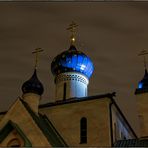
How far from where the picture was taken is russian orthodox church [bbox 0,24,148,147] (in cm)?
1307

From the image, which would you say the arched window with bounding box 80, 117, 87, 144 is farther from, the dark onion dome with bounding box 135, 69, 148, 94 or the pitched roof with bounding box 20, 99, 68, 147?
the dark onion dome with bounding box 135, 69, 148, 94

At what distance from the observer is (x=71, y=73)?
18.0m

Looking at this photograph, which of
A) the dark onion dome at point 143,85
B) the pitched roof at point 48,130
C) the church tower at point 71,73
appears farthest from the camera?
the church tower at point 71,73

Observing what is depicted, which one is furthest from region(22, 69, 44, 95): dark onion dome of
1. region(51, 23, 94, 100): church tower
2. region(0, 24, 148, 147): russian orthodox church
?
region(51, 23, 94, 100): church tower

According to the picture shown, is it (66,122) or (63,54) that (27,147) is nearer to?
(66,122)

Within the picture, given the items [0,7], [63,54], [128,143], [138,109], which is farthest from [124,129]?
[0,7]

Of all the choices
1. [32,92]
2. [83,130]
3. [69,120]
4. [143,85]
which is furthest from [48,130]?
[143,85]

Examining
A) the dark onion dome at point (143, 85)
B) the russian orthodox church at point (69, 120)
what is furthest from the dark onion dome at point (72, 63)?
the dark onion dome at point (143, 85)

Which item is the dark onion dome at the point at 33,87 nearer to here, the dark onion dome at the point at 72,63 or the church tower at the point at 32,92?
the church tower at the point at 32,92

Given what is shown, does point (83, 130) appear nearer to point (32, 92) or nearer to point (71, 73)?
point (32, 92)

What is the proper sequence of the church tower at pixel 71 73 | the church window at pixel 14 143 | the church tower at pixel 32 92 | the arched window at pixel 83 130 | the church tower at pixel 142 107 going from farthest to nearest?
the church tower at pixel 71 73, the church tower at pixel 32 92, the church tower at pixel 142 107, the arched window at pixel 83 130, the church window at pixel 14 143

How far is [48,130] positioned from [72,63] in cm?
522

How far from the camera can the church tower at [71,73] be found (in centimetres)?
1783

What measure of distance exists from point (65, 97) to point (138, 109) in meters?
4.25
